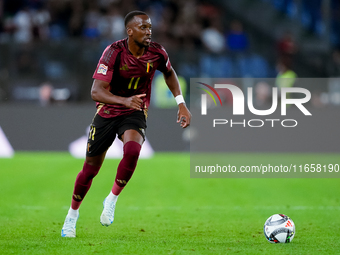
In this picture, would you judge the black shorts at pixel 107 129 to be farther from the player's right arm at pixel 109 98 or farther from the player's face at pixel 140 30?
the player's face at pixel 140 30

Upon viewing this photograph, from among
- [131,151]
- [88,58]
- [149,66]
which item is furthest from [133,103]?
[88,58]

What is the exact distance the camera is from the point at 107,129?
5.81 metres

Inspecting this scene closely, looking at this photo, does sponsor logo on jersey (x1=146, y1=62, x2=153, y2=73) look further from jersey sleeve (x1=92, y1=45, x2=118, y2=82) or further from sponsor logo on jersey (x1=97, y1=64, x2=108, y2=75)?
sponsor logo on jersey (x1=97, y1=64, x2=108, y2=75)

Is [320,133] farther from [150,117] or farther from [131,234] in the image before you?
[131,234]

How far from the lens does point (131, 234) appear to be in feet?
19.7

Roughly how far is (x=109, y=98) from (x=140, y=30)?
0.82 metres

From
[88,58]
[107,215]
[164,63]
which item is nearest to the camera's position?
[107,215]

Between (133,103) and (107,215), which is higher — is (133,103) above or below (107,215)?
above

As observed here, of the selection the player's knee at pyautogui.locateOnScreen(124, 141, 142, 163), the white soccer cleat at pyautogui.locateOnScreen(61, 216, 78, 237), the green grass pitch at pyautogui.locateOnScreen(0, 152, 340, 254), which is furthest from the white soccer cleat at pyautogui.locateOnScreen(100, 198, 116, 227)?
the player's knee at pyautogui.locateOnScreen(124, 141, 142, 163)

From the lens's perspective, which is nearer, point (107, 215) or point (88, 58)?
point (107, 215)

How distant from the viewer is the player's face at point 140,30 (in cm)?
571

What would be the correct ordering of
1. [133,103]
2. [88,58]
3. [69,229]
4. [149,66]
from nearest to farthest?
[133,103] < [69,229] < [149,66] < [88,58]

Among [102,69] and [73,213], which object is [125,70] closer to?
[102,69]

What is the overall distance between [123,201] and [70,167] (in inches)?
167
